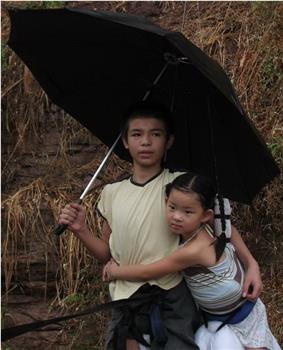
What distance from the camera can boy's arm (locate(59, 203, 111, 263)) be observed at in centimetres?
280

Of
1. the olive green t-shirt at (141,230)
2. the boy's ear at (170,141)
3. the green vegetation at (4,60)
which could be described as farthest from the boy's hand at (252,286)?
the green vegetation at (4,60)

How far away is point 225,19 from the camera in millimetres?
5742

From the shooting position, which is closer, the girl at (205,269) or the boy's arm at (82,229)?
the girl at (205,269)

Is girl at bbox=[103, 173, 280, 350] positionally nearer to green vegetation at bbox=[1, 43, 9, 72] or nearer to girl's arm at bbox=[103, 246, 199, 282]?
girl's arm at bbox=[103, 246, 199, 282]

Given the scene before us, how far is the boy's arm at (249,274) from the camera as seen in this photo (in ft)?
8.95

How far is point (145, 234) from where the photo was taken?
8.88 ft

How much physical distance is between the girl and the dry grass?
1.64 metres

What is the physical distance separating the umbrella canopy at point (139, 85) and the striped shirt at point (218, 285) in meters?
0.47

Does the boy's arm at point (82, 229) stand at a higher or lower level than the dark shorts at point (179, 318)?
higher

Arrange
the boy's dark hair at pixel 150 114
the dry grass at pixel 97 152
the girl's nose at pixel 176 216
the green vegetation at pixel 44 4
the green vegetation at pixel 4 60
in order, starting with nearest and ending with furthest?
the girl's nose at pixel 176 216
the boy's dark hair at pixel 150 114
the dry grass at pixel 97 152
the green vegetation at pixel 4 60
the green vegetation at pixel 44 4

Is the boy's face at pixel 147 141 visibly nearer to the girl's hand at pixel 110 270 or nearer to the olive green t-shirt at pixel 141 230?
the olive green t-shirt at pixel 141 230

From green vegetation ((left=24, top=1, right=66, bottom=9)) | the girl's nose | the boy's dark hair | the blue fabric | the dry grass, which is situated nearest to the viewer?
the girl's nose

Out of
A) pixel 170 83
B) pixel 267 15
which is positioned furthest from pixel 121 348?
pixel 267 15

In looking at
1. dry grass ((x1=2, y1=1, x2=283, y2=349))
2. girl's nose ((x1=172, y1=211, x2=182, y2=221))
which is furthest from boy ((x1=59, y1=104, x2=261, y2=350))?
dry grass ((x1=2, y1=1, x2=283, y2=349))
